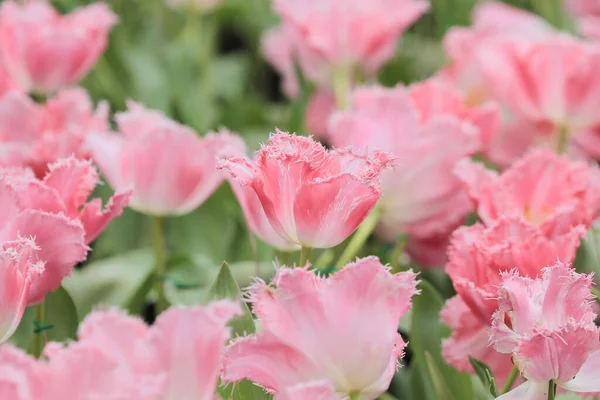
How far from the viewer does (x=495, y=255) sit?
0.42 metres

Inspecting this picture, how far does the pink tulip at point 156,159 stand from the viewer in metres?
0.54

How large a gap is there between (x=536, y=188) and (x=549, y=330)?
17cm

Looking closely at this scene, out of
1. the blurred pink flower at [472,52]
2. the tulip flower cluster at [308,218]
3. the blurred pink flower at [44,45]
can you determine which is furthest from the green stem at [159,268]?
the blurred pink flower at [472,52]

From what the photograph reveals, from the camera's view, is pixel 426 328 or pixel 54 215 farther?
pixel 426 328

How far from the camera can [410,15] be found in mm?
770

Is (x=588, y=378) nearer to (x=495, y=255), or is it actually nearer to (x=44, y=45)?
(x=495, y=255)

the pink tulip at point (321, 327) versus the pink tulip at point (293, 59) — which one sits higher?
the pink tulip at point (321, 327)

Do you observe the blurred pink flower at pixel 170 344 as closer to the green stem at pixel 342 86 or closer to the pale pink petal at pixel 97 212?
the pale pink petal at pixel 97 212

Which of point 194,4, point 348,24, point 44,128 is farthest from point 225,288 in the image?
point 194,4

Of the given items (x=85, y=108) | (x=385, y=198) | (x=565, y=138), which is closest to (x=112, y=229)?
(x=85, y=108)

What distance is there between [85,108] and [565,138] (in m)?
0.38

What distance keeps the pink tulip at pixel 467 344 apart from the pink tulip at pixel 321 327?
13cm

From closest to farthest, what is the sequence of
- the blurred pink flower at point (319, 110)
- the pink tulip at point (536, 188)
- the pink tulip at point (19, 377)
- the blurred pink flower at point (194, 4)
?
the pink tulip at point (19, 377)
the pink tulip at point (536, 188)
the blurred pink flower at point (319, 110)
the blurred pink flower at point (194, 4)

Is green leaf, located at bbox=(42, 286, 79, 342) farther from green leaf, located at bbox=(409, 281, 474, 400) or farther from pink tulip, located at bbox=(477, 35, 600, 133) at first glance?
pink tulip, located at bbox=(477, 35, 600, 133)
